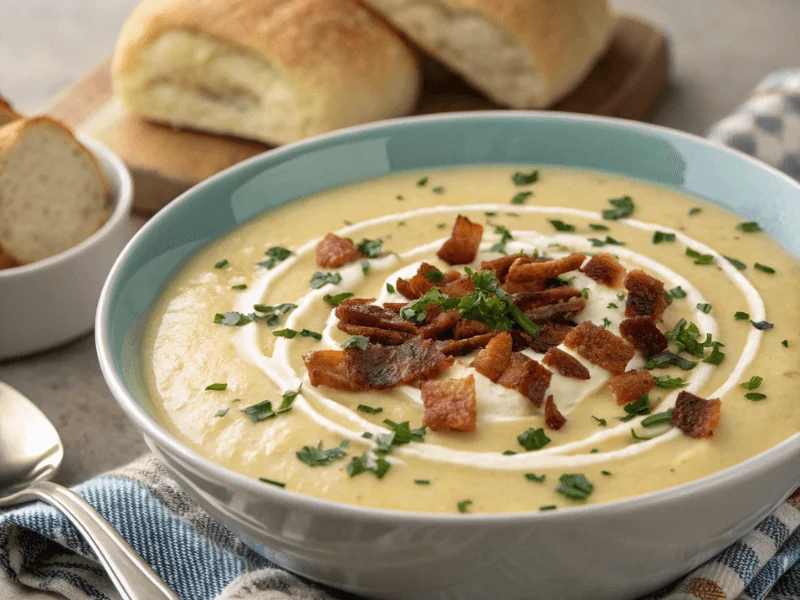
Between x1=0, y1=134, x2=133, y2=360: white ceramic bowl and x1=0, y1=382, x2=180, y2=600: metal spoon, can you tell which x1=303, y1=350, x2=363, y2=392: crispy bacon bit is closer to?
x1=0, y1=382, x2=180, y2=600: metal spoon

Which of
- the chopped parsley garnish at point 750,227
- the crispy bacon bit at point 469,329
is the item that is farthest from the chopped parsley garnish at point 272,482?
the chopped parsley garnish at point 750,227

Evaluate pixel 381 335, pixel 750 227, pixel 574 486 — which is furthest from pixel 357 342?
pixel 750 227

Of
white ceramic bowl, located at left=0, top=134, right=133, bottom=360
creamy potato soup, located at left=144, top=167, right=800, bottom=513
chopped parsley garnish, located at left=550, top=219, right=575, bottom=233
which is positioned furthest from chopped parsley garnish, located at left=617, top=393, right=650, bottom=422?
white ceramic bowl, located at left=0, top=134, right=133, bottom=360

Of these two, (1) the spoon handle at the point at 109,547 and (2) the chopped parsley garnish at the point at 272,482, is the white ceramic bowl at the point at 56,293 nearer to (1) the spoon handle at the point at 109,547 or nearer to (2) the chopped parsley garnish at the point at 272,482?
(1) the spoon handle at the point at 109,547

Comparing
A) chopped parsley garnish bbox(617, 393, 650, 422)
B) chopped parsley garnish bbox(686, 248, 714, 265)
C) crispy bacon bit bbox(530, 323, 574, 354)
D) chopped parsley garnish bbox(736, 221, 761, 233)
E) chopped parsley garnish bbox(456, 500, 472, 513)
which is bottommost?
chopped parsley garnish bbox(456, 500, 472, 513)

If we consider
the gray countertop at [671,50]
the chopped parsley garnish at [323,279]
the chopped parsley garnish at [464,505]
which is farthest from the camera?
the gray countertop at [671,50]
